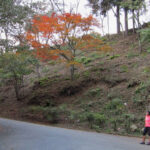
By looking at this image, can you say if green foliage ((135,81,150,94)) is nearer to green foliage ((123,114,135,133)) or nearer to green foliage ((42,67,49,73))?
green foliage ((123,114,135,133))

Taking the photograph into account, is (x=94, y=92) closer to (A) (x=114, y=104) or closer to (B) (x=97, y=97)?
(B) (x=97, y=97)

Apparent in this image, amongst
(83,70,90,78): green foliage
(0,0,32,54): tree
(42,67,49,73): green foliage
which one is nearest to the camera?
(0,0,32,54): tree

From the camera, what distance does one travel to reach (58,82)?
22125mm

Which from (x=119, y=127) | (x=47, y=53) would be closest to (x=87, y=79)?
(x=47, y=53)

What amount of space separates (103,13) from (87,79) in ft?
58.8

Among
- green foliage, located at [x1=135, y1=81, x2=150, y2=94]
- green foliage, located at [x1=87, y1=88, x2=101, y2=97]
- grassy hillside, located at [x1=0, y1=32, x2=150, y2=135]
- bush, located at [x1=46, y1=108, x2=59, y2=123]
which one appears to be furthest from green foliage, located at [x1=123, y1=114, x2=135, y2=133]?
bush, located at [x1=46, y1=108, x2=59, y2=123]

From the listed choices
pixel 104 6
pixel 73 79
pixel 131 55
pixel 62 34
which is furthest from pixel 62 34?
pixel 104 6

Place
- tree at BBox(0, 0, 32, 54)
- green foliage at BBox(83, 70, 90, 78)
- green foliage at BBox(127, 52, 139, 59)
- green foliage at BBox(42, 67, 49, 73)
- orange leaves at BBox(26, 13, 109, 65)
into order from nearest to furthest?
tree at BBox(0, 0, 32, 54), orange leaves at BBox(26, 13, 109, 65), green foliage at BBox(83, 70, 90, 78), green foliage at BBox(127, 52, 139, 59), green foliage at BBox(42, 67, 49, 73)

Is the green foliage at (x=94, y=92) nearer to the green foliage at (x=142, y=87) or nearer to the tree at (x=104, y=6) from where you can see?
the green foliage at (x=142, y=87)

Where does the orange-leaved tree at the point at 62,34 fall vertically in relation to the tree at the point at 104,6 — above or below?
below

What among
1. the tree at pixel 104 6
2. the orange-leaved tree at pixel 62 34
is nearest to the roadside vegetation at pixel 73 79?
the orange-leaved tree at pixel 62 34

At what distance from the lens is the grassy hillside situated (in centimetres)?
1381

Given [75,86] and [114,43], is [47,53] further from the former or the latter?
[114,43]

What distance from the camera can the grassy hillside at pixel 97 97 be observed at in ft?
45.3
